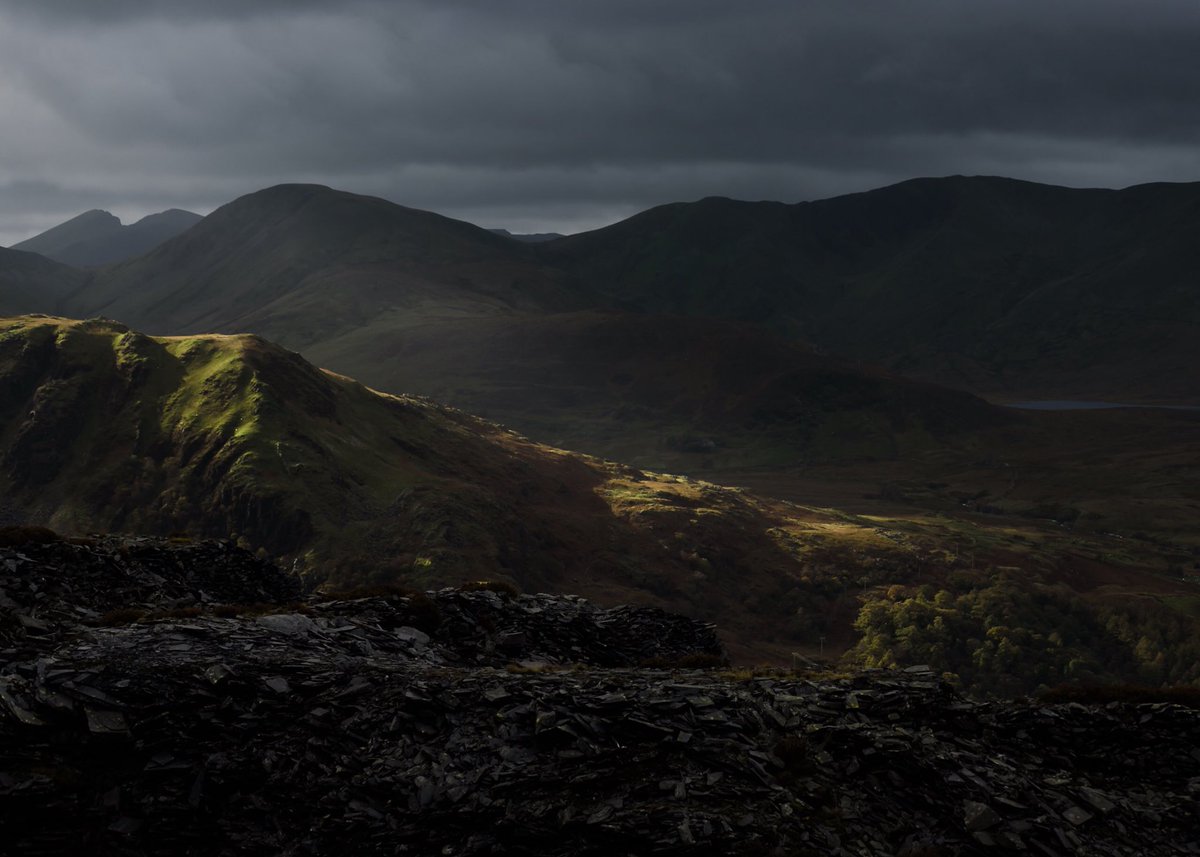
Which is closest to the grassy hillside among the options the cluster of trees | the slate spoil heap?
the cluster of trees

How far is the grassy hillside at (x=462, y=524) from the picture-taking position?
298 feet

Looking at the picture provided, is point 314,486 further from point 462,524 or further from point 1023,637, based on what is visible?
point 1023,637

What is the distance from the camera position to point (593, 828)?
838 inches

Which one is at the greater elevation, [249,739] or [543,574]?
[249,739]

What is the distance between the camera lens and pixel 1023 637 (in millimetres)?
95000

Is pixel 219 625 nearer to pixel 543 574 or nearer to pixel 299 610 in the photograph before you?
pixel 299 610

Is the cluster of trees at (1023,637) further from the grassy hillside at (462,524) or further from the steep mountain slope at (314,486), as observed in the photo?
the steep mountain slope at (314,486)

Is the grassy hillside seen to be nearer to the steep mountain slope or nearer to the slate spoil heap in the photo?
the steep mountain slope

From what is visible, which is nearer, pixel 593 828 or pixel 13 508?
pixel 593 828

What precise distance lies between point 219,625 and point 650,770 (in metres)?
14.8

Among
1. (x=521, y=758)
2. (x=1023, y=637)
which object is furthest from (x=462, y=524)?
(x=521, y=758)

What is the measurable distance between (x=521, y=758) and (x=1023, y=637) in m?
86.8

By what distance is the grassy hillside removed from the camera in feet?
298

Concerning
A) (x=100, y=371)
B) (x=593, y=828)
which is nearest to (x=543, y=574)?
(x=100, y=371)
